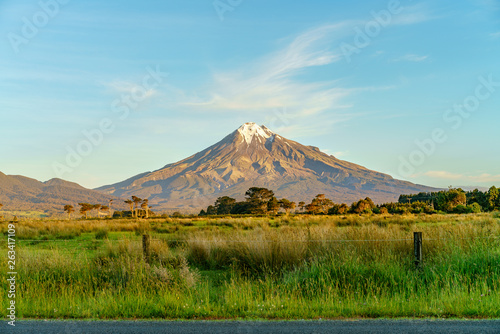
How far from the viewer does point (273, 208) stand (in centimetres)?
8612

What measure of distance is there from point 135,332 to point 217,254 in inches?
262

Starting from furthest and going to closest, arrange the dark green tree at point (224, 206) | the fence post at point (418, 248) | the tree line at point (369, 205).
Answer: the dark green tree at point (224, 206), the tree line at point (369, 205), the fence post at point (418, 248)

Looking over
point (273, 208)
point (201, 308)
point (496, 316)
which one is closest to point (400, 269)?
point (496, 316)

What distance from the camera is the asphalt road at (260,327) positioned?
20.4ft

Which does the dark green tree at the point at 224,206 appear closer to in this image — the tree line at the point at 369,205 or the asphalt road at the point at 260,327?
the tree line at the point at 369,205

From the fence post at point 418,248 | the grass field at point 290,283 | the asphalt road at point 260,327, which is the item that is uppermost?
the fence post at point 418,248

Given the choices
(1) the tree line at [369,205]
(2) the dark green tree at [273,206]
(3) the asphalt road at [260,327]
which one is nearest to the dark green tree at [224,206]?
(1) the tree line at [369,205]

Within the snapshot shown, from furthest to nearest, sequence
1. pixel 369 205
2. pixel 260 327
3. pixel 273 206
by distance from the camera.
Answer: pixel 273 206, pixel 369 205, pixel 260 327

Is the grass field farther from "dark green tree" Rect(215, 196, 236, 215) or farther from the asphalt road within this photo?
"dark green tree" Rect(215, 196, 236, 215)

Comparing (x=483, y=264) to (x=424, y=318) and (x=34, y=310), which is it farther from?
(x=34, y=310)

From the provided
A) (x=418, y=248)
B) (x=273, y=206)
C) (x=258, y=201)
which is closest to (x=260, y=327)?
(x=418, y=248)

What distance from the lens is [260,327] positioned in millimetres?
6430

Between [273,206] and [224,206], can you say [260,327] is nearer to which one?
[273,206]

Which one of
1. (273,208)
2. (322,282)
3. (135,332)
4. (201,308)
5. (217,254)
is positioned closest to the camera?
(135,332)
